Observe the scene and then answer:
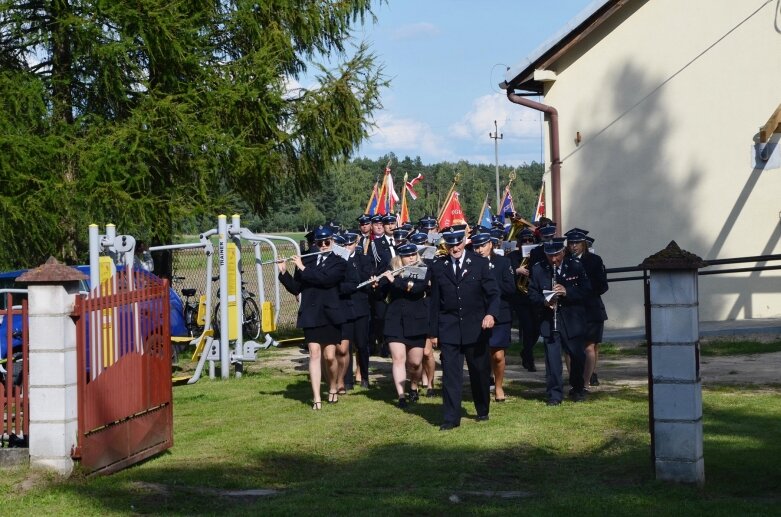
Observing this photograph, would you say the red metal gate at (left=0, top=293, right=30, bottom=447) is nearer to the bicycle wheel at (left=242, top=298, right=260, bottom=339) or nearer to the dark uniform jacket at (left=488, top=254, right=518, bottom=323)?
the dark uniform jacket at (left=488, top=254, right=518, bottom=323)

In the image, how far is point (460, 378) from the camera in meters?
11.7

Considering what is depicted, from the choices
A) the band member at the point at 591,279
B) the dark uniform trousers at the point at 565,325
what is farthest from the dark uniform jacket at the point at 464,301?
the band member at the point at 591,279

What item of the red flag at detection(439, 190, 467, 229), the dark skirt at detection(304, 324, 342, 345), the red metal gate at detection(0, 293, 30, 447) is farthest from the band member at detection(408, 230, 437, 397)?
A: the red flag at detection(439, 190, 467, 229)

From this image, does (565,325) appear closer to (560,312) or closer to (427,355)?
(560,312)

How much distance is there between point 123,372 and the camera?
968 centimetres

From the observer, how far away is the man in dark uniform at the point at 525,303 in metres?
15.3

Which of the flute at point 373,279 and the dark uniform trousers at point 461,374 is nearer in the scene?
the dark uniform trousers at point 461,374

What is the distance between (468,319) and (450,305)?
0.76 feet

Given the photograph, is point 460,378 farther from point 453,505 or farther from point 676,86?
point 676,86

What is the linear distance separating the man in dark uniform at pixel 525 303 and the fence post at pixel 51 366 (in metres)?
7.20

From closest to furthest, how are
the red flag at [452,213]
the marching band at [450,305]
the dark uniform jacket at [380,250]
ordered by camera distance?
the marching band at [450,305]
the dark uniform jacket at [380,250]
the red flag at [452,213]

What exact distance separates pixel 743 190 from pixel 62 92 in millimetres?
12093

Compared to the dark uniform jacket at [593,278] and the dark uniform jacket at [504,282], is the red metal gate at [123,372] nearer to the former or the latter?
the dark uniform jacket at [504,282]

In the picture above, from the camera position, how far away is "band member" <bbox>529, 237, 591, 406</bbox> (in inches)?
508
